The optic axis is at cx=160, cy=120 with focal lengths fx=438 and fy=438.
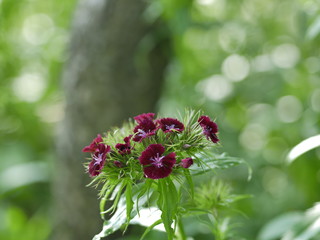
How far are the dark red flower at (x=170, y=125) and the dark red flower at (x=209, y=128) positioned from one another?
61 mm

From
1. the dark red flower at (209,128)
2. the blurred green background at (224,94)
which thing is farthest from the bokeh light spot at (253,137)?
the dark red flower at (209,128)

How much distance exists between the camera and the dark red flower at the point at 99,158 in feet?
3.45

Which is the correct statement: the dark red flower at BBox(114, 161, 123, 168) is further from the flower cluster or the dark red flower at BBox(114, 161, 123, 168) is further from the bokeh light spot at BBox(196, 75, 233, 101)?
the bokeh light spot at BBox(196, 75, 233, 101)

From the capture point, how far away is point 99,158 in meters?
1.07

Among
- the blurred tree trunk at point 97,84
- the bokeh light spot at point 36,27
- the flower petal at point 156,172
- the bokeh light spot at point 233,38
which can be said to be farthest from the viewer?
the bokeh light spot at point 36,27

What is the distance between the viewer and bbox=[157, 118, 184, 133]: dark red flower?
109 centimetres

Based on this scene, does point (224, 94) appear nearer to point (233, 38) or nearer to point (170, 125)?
point (233, 38)

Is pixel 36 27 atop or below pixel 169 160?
atop

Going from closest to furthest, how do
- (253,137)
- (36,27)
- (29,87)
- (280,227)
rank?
(280,227) → (253,137) → (29,87) → (36,27)

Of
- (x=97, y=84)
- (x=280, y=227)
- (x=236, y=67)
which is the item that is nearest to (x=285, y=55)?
(x=236, y=67)

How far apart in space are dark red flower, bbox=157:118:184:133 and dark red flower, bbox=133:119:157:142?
0.07ft

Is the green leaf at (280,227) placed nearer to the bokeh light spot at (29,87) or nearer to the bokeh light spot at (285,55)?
the bokeh light spot at (285,55)

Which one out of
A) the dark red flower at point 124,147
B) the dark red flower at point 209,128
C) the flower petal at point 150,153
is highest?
the dark red flower at point 209,128

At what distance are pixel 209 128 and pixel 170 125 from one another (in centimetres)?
10
